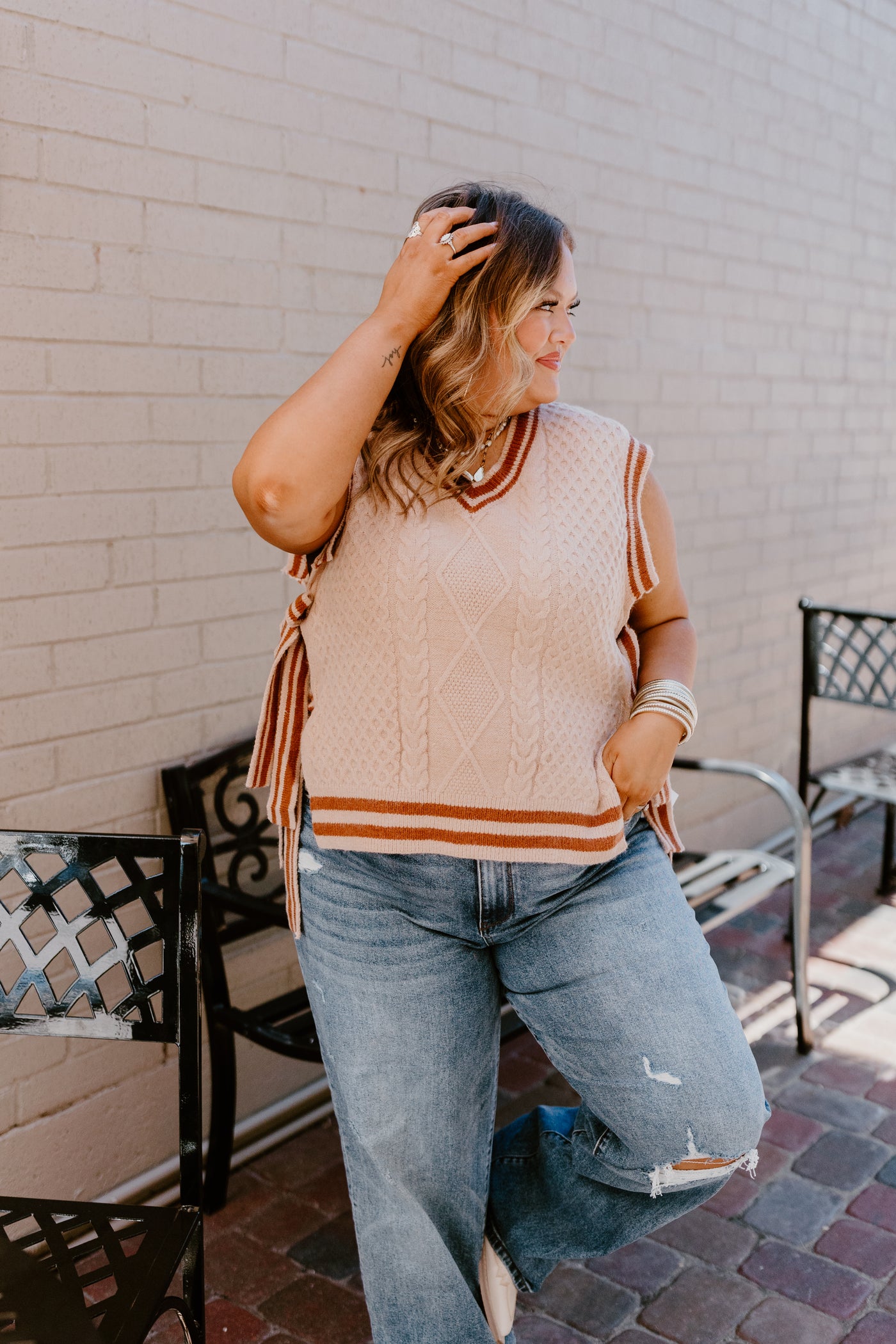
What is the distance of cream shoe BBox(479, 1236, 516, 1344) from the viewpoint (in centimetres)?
198

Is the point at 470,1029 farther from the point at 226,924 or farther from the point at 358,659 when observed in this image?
the point at 226,924

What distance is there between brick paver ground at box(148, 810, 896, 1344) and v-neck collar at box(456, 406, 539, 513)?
1573 millimetres

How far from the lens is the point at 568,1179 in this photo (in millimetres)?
1945

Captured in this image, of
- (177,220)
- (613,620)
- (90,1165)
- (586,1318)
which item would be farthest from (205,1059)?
(177,220)

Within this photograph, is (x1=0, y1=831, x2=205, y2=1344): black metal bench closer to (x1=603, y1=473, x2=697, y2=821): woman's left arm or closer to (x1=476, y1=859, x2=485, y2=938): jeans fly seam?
(x1=476, y1=859, x2=485, y2=938): jeans fly seam

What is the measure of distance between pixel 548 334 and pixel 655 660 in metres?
0.54

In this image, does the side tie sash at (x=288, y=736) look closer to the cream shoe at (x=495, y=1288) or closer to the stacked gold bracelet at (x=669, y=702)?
the stacked gold bracelet at (x=669, y=702)

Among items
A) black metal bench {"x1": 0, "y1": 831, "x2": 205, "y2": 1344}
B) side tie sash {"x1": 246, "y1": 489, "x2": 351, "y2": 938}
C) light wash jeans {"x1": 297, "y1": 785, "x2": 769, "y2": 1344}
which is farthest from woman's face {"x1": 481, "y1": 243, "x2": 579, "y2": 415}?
black metal bench {"x1": 0, "y1": 831, "x2": 205, "y2": 1344}

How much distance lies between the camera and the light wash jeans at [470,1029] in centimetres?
172

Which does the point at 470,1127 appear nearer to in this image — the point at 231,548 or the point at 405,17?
the point at 231,548

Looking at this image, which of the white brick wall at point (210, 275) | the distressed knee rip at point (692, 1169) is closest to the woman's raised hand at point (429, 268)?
the white brick wall at point (210, 275)

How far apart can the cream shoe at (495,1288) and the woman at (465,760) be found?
0.13 metres

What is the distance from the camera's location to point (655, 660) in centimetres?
196

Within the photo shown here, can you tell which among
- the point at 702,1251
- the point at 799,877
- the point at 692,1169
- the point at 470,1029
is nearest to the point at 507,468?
the point at 470,1029
